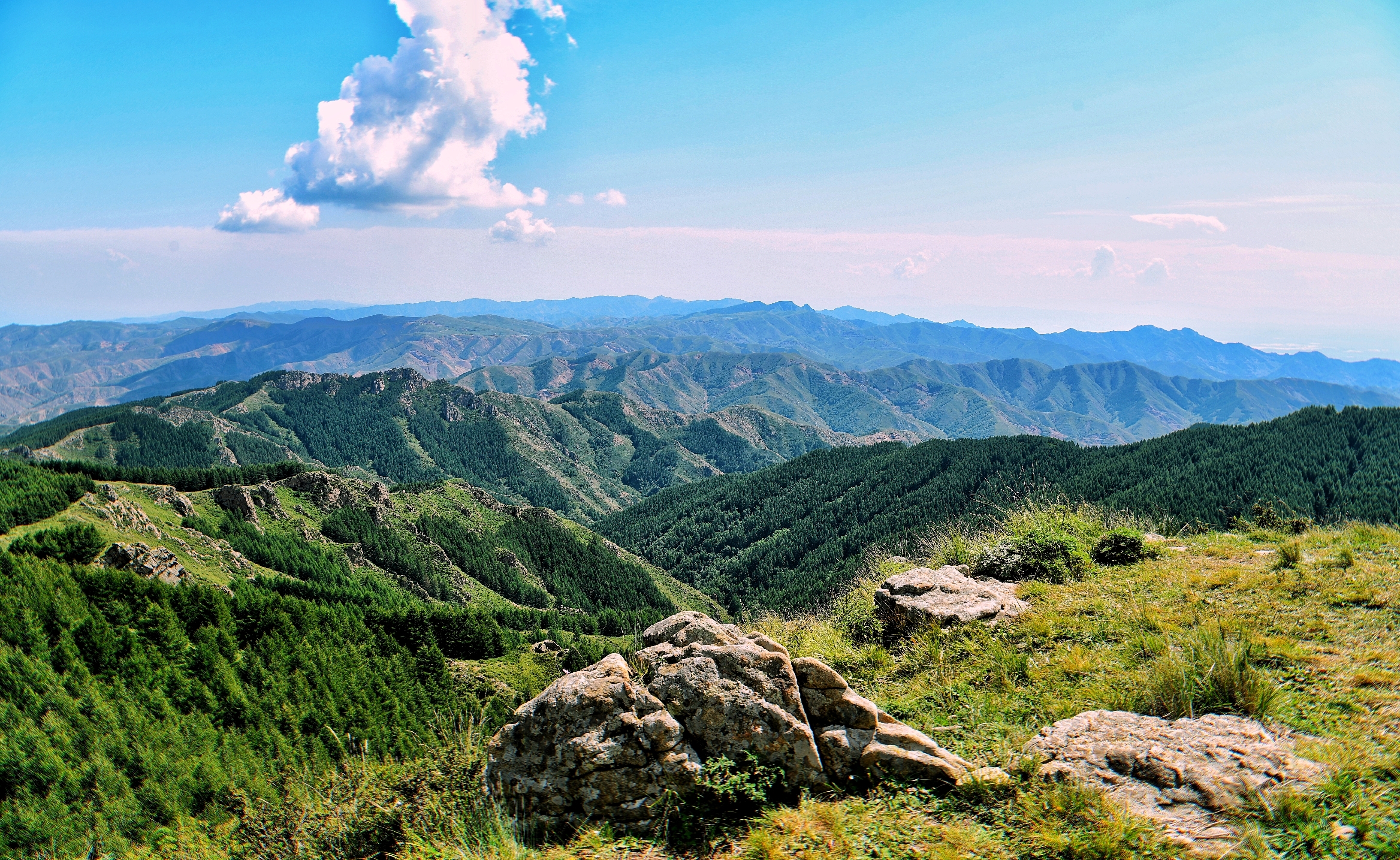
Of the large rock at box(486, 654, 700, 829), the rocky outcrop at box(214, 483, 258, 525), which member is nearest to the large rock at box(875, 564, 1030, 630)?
the large rock at box(486, 654, 700, 829)

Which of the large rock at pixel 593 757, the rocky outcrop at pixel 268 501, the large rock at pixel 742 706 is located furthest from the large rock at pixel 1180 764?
the rocky outcrop at pixel 268 501

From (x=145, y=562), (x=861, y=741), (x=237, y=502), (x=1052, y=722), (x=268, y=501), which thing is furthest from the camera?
(x=268, y=501)

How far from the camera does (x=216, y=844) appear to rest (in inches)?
307

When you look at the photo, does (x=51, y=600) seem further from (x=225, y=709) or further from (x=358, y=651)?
(x=358, y=651)

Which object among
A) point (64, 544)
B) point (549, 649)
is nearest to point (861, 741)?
point (549, 649)

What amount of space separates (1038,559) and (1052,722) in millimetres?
6927

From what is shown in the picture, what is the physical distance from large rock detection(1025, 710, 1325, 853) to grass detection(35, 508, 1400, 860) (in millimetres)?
212

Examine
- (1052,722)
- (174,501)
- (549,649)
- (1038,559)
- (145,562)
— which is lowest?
(549,649)

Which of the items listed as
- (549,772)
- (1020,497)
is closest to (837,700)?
(549,772)

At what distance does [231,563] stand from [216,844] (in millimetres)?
107065

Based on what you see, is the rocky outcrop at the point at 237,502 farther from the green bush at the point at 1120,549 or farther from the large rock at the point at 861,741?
the green bush at the point at 1120,549

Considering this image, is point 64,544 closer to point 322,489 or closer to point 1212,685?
point 322,489

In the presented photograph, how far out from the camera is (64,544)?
6178cm

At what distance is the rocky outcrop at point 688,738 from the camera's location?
22.1 ft
